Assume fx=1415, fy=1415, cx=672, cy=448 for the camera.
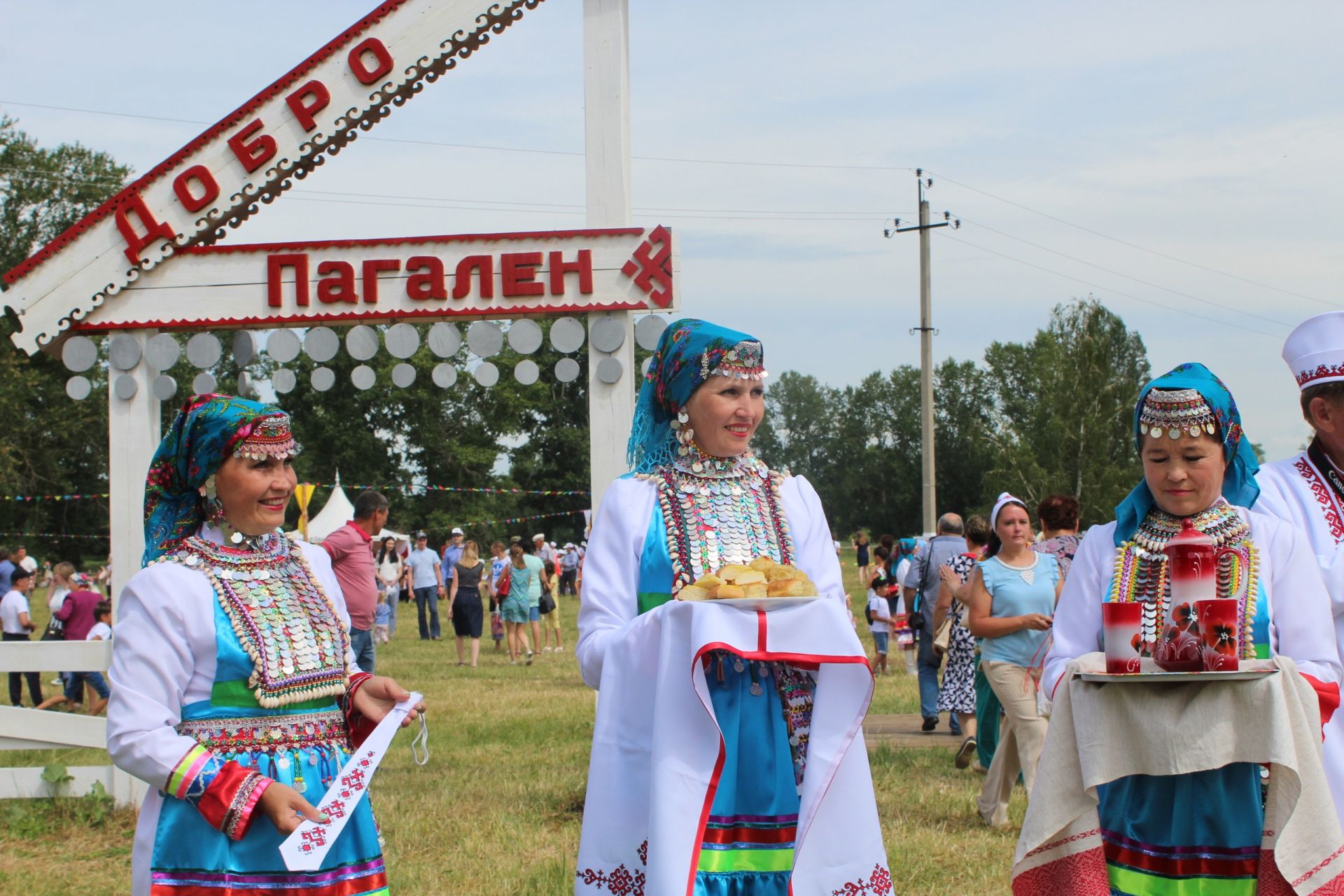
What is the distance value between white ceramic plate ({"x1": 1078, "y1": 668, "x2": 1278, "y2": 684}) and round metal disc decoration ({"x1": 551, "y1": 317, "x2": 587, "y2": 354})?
4.32 metres

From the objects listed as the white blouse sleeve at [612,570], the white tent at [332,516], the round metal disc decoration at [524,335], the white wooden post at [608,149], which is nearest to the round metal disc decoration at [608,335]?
the white wooden post at [608,149]

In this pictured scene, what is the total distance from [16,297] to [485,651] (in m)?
14.6

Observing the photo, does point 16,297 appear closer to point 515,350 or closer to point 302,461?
point 515,350

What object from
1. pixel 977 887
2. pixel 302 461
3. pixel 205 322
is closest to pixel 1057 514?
pixel 977 887

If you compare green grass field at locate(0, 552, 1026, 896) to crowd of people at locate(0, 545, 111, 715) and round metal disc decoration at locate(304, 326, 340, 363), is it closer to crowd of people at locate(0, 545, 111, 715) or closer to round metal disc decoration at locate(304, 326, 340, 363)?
round metal disc decoration at locate(304, 326, 340, 363)

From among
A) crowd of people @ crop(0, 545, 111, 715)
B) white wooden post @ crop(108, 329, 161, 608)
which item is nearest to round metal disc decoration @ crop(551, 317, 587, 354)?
white wooden post @ crop(108, 329, 161, 608)

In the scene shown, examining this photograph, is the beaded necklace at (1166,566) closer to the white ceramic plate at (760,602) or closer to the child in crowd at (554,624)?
the white ceramic plate at (760,602)

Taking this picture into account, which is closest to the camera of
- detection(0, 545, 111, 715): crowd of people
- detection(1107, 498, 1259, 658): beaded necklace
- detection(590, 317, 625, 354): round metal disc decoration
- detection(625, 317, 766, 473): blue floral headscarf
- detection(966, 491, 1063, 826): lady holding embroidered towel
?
detection(1107, 498, 1259, 658): beaded necklace

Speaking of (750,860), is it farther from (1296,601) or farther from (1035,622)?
(1035,622)

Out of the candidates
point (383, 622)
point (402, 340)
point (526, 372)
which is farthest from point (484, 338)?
point (383, 622)

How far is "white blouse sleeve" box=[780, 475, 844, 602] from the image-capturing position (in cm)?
391

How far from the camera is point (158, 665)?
334cm

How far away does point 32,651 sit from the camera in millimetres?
8156

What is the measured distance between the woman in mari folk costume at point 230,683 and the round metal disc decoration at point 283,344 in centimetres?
395
